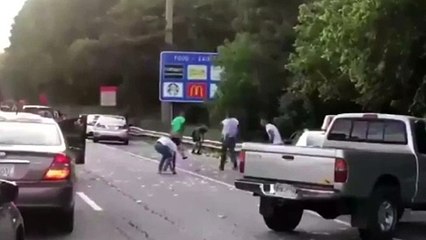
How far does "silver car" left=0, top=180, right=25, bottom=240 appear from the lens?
723 centimetres

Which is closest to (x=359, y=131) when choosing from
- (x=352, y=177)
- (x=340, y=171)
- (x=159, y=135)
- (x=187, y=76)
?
(x=352, y=177)

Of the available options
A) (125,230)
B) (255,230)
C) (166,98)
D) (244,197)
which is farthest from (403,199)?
(166,98)

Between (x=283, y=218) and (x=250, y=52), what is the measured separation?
76.6ft

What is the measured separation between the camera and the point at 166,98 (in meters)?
42.5

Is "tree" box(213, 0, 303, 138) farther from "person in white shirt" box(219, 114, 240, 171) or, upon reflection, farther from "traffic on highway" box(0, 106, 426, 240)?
"traffic on highway" box(0, 106, 426, 240)

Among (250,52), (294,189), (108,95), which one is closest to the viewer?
(294,189)

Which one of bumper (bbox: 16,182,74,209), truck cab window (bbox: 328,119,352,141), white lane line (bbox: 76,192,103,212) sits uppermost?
truck cab window (bbox: 328,119,352,141)

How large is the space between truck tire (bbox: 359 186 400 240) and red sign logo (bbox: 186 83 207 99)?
28.7 meters

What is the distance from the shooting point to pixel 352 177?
Answer: 39.2ft

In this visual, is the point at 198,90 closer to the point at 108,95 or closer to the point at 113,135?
the point at 113,135

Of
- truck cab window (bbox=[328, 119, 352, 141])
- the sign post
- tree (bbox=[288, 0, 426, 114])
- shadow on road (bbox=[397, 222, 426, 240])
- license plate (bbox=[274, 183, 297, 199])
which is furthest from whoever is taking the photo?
the sign post

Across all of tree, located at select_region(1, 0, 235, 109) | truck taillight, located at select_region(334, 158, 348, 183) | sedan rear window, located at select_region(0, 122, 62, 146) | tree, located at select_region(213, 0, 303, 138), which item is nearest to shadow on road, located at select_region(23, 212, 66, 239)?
sedan rear window, located at select_region(0, 122, 62, 146)

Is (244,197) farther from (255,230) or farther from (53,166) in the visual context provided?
(53,166)

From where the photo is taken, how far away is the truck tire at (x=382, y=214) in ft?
40.7
